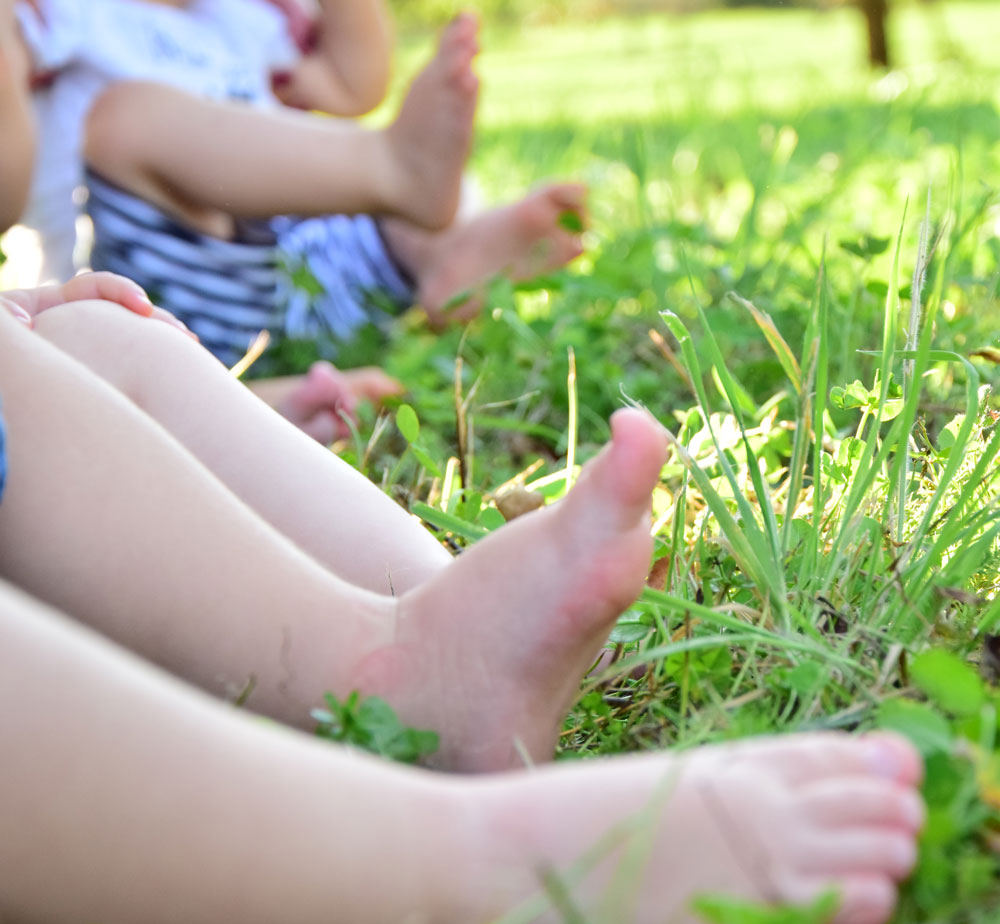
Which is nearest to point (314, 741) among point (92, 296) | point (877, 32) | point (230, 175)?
point (92, 296)

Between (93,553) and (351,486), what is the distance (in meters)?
0.23

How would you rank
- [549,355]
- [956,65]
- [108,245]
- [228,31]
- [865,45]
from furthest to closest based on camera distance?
1. [865,45]
2. [956,65]
3. [228,31]
4. [108,245]
5. [549,355]

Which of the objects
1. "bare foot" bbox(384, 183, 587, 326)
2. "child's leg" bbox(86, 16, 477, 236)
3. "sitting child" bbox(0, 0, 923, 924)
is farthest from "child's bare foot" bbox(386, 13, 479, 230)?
"sitting child" bbox(0, 0, 923, 924)

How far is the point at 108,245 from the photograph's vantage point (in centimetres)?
180

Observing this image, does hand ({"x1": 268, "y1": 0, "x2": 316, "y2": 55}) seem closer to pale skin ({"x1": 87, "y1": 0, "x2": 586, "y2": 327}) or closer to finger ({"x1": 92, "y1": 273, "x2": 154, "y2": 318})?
pale skin ({"x1": 87, "y1": 0, "x2": 586, "y2": 327})

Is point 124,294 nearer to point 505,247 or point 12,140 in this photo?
point 12,140

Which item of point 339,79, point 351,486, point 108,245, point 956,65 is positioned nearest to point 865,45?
point 956,65

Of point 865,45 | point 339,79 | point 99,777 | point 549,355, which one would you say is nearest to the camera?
point 99,777

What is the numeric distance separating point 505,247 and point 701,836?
1.57 metres

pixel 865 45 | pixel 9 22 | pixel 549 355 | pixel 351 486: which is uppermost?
pixel 9 22

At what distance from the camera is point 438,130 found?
1.73m

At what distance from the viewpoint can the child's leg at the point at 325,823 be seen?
0.54 metres

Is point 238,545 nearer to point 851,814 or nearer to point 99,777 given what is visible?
point 99,777

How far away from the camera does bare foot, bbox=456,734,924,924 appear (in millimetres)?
559
